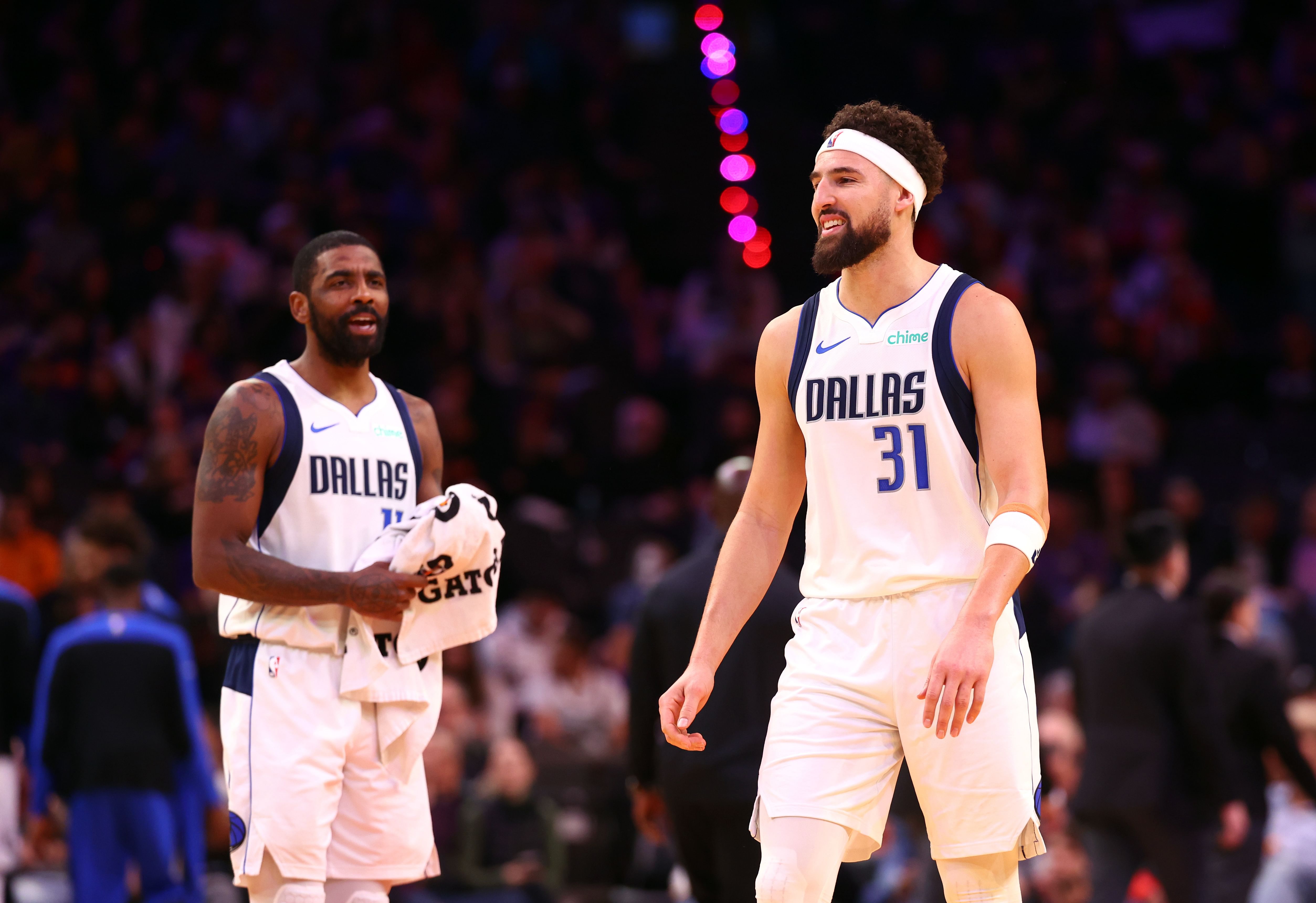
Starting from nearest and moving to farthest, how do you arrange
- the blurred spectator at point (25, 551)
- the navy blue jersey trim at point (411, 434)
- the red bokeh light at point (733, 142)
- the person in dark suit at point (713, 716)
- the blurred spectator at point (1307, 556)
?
the navy blue jersey trim at point (411, 434) → the person in dark suit at point (713, 716) → the blurred spectator at point (25, 551) → the blurred spectator at point (1307, 556) → the red bokeh light at point (733, 142)

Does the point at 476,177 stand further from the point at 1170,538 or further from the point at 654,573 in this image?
the point at 1170,538

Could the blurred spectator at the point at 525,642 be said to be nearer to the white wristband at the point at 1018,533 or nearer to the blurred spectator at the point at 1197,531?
the blurred spectator at the point at 1197,531

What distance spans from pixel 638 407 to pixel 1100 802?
6.50 metres

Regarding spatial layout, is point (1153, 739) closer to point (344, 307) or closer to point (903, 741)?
point (903, 741)

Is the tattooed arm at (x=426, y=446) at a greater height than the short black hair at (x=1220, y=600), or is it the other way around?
the tattooed arm at (x=426, y=446)

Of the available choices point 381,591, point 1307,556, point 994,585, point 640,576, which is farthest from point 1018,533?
point 1307,556

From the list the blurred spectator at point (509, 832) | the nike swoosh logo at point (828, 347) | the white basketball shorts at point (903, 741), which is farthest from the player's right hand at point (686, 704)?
the blurred spectator at point (509, 832)

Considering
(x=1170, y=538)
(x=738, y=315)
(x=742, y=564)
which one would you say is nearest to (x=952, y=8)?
(x=738, y=315)

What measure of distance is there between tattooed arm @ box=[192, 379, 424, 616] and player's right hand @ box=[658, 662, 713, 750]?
107cm

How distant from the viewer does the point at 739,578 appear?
14.3 ft

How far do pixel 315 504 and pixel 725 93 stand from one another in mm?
14189

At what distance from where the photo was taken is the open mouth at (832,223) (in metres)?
4.25

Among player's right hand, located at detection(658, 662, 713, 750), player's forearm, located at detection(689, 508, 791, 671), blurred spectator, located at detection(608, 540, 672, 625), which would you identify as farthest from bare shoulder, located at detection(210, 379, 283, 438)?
blurred spectator, located at detection(608, 540, 672, 625)

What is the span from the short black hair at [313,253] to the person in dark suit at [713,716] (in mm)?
1947
